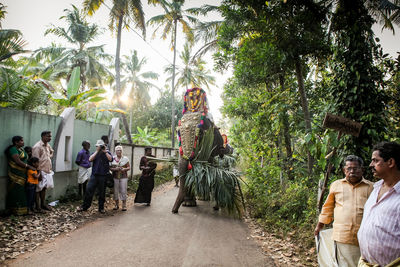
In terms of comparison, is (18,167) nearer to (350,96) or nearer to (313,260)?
(313,260)

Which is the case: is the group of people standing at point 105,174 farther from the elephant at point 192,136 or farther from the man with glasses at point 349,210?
the man with glasses at point 349,210

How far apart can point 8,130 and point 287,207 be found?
18.7 feet

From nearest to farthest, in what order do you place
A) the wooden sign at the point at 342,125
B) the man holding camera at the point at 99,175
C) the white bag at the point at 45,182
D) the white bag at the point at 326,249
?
the white bag at the point at 326,249 < the wooden sign at the point at 342,125 < the white bag at the point at 45,182 < the man holding camera at the point at 99,175

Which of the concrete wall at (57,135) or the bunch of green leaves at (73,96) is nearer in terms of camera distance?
the concrete wall at (57,135)

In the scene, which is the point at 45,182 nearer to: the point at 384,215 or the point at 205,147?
the point at 205,147

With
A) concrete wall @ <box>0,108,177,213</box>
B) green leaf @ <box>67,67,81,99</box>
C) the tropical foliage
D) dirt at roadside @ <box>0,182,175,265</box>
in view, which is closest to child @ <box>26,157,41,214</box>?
dirt at roadside @ <box>0,182,175,265</box>

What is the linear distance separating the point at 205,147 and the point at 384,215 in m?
4.42

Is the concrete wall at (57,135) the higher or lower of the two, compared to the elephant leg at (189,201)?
higher

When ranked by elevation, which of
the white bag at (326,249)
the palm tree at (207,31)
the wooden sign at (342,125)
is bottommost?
the white bag at (326,249)

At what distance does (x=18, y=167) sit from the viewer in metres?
5.00

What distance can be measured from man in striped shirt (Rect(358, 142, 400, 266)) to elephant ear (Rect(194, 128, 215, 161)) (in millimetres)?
4186

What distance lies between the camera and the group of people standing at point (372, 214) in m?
1.80

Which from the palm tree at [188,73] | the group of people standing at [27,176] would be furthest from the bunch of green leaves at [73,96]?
the palm tree at [188,73]

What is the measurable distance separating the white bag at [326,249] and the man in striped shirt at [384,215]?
1.94ft
